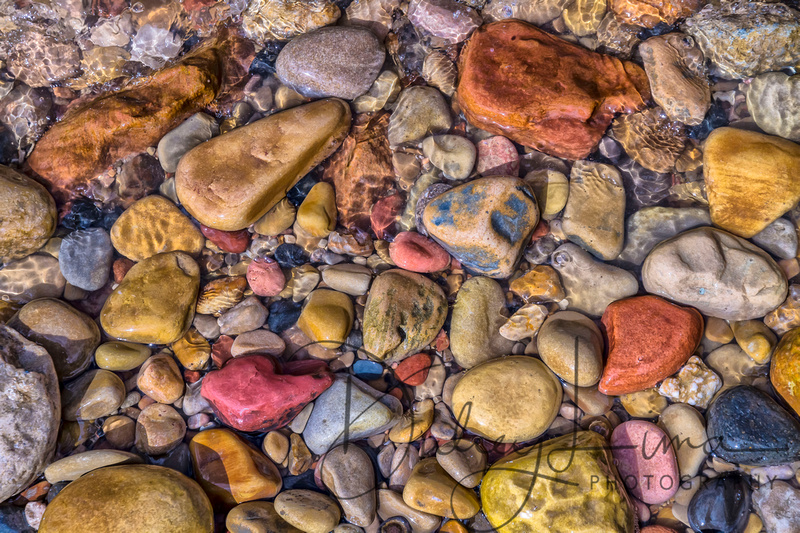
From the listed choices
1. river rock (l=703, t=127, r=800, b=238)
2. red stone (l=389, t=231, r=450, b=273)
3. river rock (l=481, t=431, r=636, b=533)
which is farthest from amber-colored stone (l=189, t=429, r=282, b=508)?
river rock (l=703, t=127, r=800, b=238)

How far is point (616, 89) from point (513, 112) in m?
1.04

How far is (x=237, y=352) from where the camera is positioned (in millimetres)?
4137

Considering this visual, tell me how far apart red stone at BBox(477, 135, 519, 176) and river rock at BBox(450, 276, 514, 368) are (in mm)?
1025

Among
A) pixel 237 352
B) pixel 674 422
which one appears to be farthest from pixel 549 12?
pixel 237 352

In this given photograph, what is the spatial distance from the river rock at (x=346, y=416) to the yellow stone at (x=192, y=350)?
1.15 meters

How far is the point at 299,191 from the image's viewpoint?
14.5 feet

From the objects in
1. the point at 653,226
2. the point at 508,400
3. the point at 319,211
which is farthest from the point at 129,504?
the point at 653,226

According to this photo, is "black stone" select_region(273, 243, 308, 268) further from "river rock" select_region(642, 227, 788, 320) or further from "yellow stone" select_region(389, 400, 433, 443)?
"river rock" select_region(642, 227, 788, 320)

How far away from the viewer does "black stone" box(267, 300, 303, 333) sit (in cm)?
427

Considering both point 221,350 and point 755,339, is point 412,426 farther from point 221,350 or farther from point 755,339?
point 755,339

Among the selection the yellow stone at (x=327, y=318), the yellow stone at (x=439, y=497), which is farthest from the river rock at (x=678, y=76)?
the yellow stone at (x=439, y=497)

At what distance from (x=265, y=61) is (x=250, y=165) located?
129cm

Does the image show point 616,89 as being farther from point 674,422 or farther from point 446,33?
point 674,422

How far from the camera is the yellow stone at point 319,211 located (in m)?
4.25
